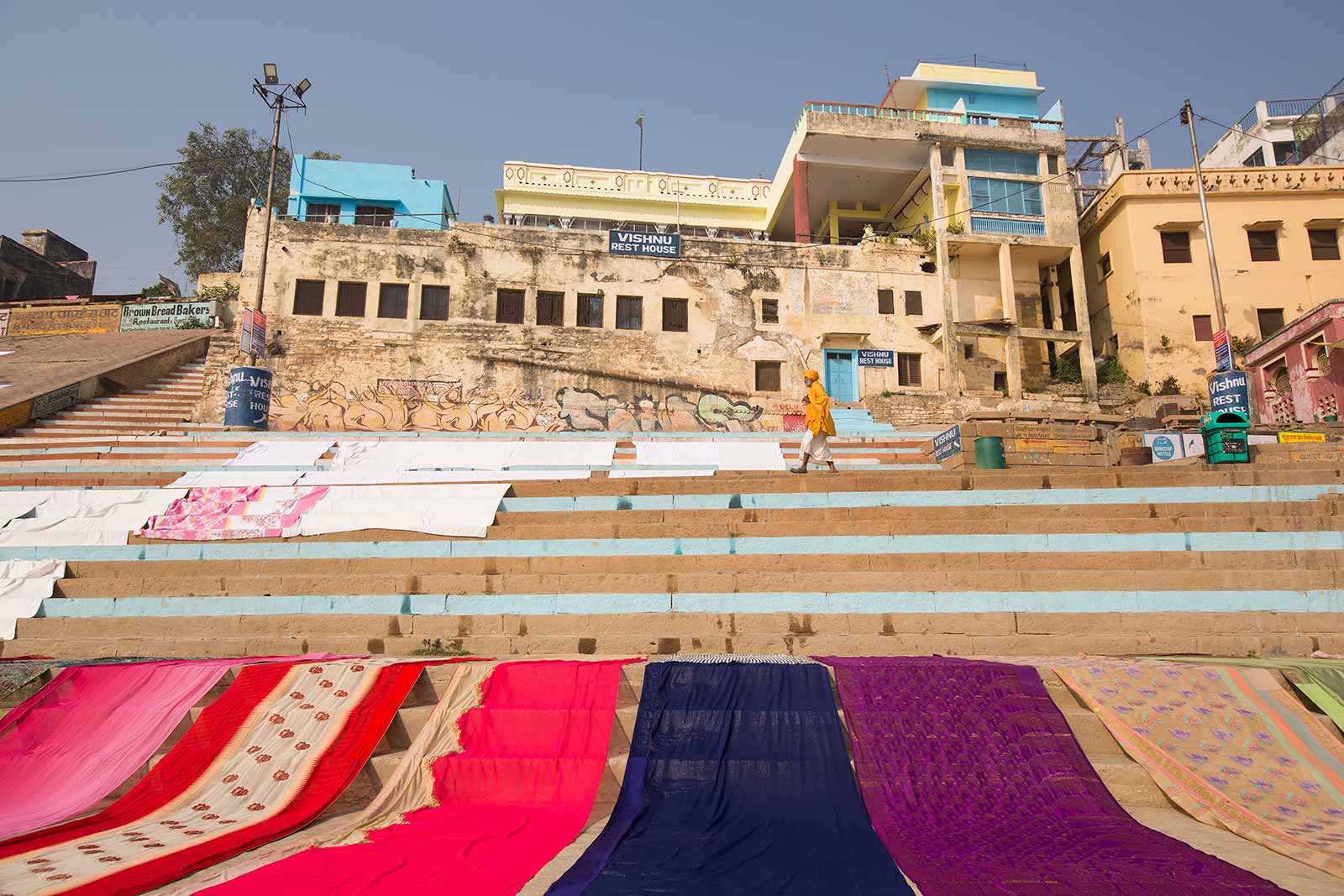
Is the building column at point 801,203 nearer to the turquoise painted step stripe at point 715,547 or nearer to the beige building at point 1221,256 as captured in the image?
the beige building at point 1221,256

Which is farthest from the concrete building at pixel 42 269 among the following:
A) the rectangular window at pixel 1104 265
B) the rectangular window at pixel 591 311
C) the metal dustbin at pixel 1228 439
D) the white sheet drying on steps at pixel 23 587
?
the rectangular window at pixel 1104 265

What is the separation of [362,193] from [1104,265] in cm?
2681

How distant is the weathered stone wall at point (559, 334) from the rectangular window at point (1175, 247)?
23.7 ft

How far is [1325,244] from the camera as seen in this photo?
77.5ft

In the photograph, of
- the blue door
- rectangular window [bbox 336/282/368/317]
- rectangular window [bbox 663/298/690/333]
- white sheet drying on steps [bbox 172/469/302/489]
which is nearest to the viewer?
white sheet drying on steps [bbox 172/469/302/489]

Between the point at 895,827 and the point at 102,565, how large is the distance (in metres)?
8.44

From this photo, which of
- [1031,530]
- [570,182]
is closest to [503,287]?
[570,182]

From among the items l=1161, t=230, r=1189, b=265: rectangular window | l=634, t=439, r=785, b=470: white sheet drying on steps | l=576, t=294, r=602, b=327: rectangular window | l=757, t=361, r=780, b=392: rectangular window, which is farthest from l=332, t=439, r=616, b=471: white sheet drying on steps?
l=1161, t=230, r=1189, b=265: rectangular window

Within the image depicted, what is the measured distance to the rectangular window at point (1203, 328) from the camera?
920 inches

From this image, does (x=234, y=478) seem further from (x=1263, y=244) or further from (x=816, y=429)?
(x=1263, y=244)

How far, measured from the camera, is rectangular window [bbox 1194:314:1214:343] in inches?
920

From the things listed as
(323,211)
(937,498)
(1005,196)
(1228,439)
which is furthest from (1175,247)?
(323,211)

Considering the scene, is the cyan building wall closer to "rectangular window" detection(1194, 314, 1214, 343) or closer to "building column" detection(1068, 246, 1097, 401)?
"building column" detection(1068, 246, 1097, 401)

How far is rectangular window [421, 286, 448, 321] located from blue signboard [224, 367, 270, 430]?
6.91 m
